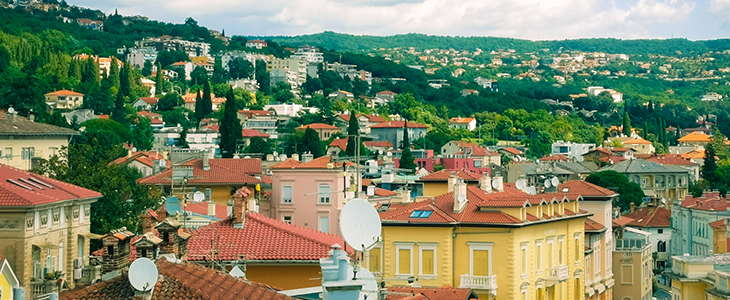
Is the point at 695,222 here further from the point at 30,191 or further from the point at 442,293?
the point at 30,191

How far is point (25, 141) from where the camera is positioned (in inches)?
2265

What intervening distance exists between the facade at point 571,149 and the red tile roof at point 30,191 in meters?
125

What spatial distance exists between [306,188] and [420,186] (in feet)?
46.8

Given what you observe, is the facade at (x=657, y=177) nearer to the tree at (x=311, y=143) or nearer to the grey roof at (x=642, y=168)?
the grey roof at (x=642, y=168)

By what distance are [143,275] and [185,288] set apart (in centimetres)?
95

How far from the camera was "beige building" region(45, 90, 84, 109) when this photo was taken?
544ft

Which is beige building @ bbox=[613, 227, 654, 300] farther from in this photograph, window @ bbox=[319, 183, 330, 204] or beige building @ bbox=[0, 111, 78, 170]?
beige building @ bbox=[0, 111, 78, 170]

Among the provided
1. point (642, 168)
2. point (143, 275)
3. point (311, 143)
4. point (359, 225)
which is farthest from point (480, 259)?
point (642, 168)

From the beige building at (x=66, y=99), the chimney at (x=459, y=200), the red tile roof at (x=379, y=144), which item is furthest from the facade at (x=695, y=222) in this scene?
the beige building at (x=66, y=99)

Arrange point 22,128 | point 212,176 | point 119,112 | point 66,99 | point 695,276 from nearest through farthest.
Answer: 1. point 695,276
2. point 212,176
3. point 22,128
4. point 119,112
5. point 66,99

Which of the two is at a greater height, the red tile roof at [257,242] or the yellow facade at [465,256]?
the red tile roof at [257,242]

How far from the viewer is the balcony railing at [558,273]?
137 feet

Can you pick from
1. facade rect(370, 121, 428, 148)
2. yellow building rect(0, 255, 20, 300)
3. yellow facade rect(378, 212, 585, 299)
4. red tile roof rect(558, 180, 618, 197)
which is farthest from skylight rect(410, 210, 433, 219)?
facade rect(370, 121, 428, 148)

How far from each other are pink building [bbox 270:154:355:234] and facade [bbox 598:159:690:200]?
8153cm
